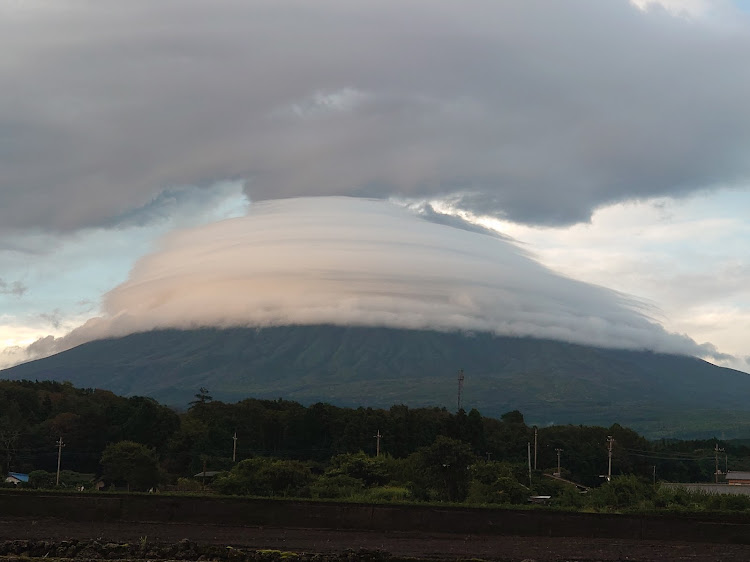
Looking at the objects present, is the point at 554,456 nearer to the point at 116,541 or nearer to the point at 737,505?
the point at 737,505

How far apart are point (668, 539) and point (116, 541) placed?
1780 cm

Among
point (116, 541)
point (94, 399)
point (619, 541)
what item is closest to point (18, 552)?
point (116, 541)

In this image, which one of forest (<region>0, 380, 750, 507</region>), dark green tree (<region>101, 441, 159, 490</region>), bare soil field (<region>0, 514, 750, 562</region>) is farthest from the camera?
dark green tree (<region>101, 441, 159, 490</region>)

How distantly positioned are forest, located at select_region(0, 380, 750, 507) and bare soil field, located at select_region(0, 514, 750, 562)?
931 centimetres

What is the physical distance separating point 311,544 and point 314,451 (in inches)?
2556

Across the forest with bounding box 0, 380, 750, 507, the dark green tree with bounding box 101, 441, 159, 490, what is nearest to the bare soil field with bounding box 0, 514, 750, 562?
the forest with bounding box 0, 380, 750, 507

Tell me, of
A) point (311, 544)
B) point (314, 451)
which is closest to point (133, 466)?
point (314, 451)

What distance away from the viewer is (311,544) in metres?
30.0

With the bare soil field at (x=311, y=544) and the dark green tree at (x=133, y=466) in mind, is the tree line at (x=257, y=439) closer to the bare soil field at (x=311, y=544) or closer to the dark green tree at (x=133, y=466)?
the dark green tree at (x=133, y=466)

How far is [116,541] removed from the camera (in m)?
29.6

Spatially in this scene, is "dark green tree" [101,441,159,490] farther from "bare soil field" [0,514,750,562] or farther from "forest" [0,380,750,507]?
"bare soil field" [0,514,750,562]

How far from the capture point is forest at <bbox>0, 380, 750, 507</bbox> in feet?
153

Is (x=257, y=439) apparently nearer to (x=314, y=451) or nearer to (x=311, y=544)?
(x=314, y=451)

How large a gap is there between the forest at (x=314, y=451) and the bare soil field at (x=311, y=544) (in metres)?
9.31
